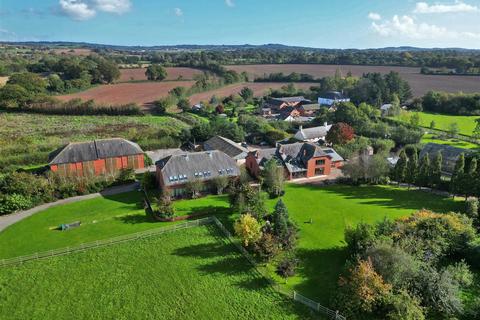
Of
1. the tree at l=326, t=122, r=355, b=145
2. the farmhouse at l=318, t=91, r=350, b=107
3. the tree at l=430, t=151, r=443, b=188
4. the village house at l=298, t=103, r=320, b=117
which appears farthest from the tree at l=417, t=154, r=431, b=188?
the farmhouse at l=318, t=91, r=350, b=107

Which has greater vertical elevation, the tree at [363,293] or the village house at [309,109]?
the village house at [309,109]

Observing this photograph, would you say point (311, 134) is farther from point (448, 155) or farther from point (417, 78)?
point (417, 78)

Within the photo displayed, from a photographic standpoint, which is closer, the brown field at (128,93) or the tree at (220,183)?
the tree at (220,183)

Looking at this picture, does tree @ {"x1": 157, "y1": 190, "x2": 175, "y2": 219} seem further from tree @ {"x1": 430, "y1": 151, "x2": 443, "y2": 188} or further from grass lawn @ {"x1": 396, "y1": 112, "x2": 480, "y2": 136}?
grass lawn @ {"x1": 396, "y1": 112, "x2": 480, "y2": 136}

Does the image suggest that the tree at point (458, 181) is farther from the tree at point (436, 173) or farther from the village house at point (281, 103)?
the village house at point (281, 103)

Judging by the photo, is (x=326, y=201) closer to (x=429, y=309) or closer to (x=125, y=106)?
(x=429, y=309)

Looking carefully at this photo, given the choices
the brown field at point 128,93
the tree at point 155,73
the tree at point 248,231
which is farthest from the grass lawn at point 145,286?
the tree at point 155,73

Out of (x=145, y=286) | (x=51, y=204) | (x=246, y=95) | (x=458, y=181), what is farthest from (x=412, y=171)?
(x=246, y=95)
